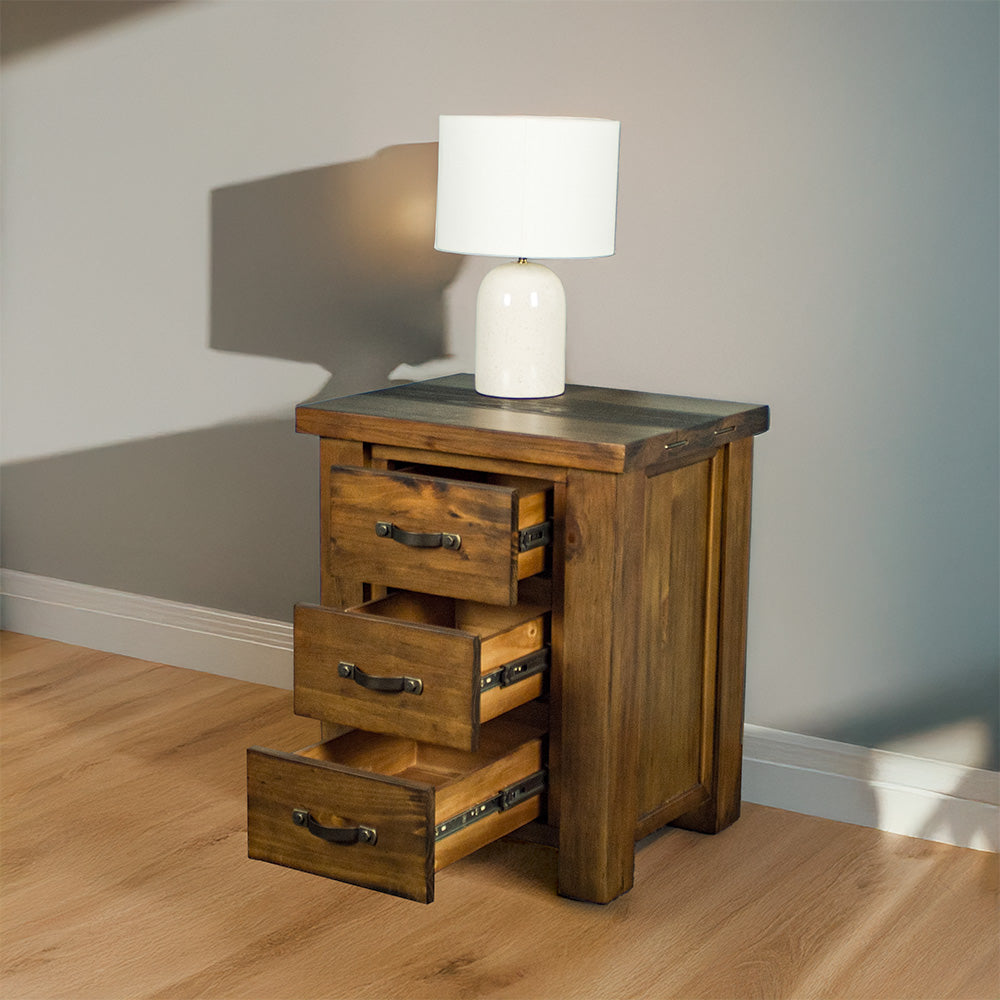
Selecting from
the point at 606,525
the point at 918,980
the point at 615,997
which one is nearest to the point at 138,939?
the point at 615,997

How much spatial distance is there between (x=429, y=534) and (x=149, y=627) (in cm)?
136

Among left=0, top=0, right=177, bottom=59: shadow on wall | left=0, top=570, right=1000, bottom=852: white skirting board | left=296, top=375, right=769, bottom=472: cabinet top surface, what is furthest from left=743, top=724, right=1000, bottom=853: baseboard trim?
left=0, top=0, right=177, bottom=59: shadow on wall

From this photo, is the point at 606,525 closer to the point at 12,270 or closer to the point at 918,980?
the point at 918,980

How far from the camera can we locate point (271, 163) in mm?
2713

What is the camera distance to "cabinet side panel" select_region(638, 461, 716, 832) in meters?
1.99

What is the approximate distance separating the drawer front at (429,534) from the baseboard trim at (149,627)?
37.8 inches

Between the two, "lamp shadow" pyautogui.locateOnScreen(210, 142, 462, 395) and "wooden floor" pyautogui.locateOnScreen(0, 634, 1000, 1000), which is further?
"lamp shadow" pyautogui.locateOnScreen(210, 142, 462, 395)

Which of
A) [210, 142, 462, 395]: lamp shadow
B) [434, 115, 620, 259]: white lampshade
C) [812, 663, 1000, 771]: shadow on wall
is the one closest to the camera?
[434, 115, 620, 259]: white lampshade

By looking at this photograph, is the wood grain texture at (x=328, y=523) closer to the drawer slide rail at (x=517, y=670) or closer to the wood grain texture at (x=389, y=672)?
the wood grain texture at (x=389, y=672)

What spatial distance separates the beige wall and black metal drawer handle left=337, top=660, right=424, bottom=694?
0.76m

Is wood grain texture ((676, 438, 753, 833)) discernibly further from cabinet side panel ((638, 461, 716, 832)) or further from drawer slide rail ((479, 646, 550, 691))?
drawer slide rail ((479, 646, 550, 691))

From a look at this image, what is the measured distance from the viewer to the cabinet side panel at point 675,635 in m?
1.99

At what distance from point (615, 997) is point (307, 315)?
1.49 metres

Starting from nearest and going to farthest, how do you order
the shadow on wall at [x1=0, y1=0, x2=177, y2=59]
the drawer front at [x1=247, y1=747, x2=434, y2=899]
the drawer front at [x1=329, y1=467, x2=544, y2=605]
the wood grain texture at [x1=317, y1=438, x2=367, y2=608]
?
the drawer front at [x1=247, y1=747, x2=434, y2=899] → the drawer front at [x1=329, y1=467, x2=544, y2=605] → the wood grain texture at [x1=317, y1=438, x2=367, y2=608] → the shadow on wall at [x1=0, y1=0, x2=177, y2=59]
